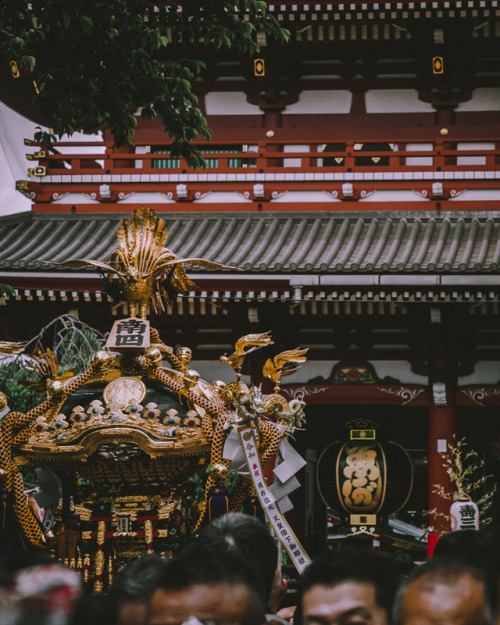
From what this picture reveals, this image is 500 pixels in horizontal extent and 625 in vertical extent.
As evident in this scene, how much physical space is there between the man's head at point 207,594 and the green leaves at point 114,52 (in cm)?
468

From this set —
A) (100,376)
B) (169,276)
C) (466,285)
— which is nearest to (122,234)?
(169,276)

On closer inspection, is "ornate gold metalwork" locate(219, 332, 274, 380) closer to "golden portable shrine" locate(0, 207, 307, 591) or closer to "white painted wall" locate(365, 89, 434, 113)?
"golden portable shrine" locate(0, 207, 307, 591)

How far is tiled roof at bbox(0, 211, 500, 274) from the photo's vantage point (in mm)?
10672

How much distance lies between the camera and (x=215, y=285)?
10570 mm

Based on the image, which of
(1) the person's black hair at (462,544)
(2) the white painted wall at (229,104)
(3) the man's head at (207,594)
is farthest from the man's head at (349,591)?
(2) the white painted wall at (229,104)

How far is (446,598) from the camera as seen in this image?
1.95 metres

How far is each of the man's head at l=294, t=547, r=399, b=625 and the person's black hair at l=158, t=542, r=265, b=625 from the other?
23 centimetres

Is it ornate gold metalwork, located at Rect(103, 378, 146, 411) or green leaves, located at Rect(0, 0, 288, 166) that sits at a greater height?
green leaves, located at Rect(0, 0, 288, 166)

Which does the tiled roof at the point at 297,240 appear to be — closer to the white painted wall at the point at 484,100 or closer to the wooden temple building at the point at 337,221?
the wooden temple building at the point at 337,221

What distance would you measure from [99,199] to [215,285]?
3.53 meters

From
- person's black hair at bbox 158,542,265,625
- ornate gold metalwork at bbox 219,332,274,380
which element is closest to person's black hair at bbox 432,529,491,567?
person's black hair at bbox 158,542,265,625

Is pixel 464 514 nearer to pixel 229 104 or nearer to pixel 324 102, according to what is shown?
pixel 324 102

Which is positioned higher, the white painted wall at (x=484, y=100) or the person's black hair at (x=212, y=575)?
the white painted wall at (x=484, y=100)

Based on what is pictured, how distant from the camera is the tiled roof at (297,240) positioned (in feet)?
35.0
